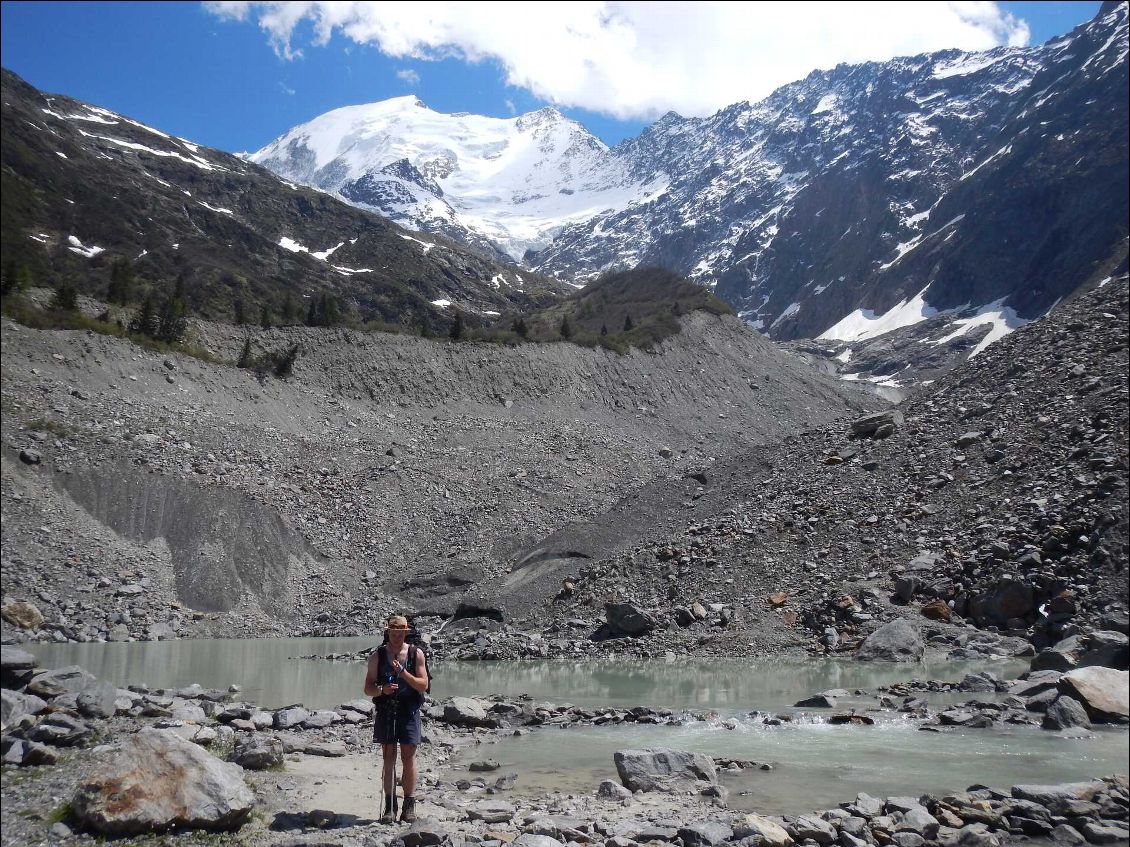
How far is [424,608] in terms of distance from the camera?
34.8m

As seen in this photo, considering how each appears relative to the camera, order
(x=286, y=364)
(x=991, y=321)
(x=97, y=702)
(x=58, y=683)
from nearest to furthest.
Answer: (x=97, y=702) < (x=58, y=683) < (x=286, y=364) < (x=991, y=321)

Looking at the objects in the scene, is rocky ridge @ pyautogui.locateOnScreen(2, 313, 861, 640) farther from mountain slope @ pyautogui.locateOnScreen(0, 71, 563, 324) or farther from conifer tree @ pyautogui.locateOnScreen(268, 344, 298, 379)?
mountain slope @ pyautogui.locateOnScreen(0, 71, 563, 324)

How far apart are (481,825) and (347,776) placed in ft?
9.29

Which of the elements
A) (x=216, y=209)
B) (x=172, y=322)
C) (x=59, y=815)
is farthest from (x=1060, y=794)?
(x=216, y=209)

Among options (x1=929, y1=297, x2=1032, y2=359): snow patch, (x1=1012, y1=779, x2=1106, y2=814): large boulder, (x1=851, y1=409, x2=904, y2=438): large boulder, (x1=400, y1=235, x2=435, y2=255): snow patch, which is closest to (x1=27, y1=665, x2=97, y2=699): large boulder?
(x1=1012, y1=779, x2=1106, y2=814): large boulder

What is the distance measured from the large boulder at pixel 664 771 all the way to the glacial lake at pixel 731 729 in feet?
1.18

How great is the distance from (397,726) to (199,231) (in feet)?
428

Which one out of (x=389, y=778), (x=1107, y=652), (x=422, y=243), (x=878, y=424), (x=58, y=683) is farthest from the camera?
(x=422, y=243)

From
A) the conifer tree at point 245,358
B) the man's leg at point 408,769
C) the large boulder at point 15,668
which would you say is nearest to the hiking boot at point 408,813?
the man's leg at point 408,769

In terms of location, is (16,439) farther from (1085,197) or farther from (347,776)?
(1085,197)

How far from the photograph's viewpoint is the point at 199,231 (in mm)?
124188

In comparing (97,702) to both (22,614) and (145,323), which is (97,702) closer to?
(22,614)

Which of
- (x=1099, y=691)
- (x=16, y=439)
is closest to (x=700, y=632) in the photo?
(x=1099, y=691)

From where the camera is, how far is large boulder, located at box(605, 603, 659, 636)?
997 inches
